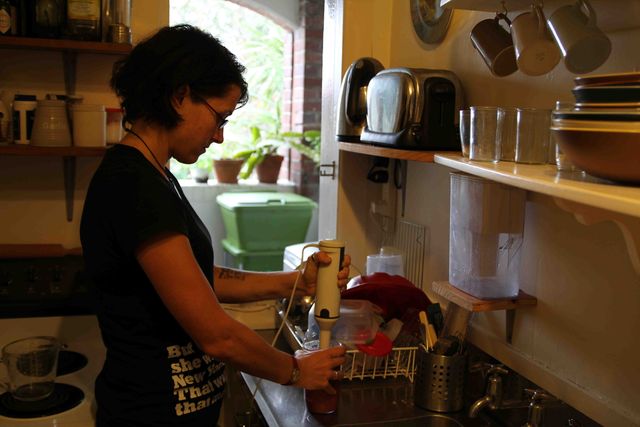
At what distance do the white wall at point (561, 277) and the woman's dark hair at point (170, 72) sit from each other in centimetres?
71

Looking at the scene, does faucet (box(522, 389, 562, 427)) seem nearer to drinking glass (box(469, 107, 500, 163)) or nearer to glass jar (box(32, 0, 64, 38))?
drinking glass (box(469, 107, 500, 163))

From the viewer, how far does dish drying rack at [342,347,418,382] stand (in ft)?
5.69

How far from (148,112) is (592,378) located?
1.08 meters

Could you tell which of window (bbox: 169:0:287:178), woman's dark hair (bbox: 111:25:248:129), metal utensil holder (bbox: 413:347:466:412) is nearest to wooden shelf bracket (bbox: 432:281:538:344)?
metal utensil holder (bbox: 413:347:466:412)

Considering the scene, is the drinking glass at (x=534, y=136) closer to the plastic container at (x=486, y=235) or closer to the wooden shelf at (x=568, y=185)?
the wooden shelf at (x=568, y=185)

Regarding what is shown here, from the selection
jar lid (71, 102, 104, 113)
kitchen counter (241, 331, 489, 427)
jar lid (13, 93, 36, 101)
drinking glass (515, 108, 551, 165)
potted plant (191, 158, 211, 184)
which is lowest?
kitchen counter (241, 331, 489, 427)

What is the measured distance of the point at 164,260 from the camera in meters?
1.20

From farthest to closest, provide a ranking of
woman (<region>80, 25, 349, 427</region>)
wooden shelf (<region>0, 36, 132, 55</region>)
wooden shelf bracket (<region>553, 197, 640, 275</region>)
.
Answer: wooden shelf (<region>0, 36, 132, 55</region>), woman (<region>80, 25, 349, 427</region>), wooden shelf bracket (<region>553, 197, 640, 275</region>)

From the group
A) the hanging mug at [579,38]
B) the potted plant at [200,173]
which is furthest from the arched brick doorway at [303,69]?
the hanging mug at [579,38]

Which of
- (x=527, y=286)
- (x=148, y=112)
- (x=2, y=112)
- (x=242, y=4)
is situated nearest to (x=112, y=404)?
(x=148, y=112)

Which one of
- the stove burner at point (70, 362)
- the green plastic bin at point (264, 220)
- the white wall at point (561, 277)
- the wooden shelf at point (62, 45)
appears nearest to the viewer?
the white wall at point (561, 277)

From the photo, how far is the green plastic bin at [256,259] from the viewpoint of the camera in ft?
12.3

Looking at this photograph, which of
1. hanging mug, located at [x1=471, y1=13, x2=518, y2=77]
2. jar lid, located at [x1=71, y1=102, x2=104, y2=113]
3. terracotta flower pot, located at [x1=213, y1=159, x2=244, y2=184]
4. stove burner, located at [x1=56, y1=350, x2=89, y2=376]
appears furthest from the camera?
terracotta flower pot, located at [x1=213, y1=159, x2=244, y2=184]

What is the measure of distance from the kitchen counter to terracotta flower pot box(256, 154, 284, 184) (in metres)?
2.62
